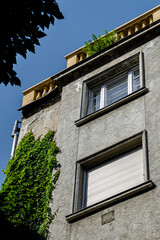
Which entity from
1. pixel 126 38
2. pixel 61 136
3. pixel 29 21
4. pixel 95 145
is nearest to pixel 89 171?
pixel 95 145

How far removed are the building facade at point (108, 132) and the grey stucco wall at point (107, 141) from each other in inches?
0.9

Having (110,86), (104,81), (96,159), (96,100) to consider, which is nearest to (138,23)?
(104,81)

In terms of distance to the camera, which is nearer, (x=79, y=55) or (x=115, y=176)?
(x=115, y=176)

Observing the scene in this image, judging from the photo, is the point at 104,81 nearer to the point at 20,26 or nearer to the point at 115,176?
the point at 115,176

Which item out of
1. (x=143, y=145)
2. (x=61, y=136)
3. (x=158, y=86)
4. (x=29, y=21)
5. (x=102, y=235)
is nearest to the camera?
(x=29, y=21)

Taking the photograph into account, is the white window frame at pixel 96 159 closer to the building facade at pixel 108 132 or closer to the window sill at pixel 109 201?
the building facade at pixel 108 132

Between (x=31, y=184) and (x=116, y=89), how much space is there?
3374 mm

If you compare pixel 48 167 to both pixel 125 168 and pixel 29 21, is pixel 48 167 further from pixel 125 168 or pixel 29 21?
pixel 29 21

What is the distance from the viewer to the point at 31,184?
46.1ft

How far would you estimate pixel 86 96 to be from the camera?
1526 cm

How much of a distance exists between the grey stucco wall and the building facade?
2cm

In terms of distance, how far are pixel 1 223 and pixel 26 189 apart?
146 cm

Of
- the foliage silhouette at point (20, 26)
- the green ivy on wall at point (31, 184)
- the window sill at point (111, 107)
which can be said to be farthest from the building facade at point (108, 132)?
the foliage silhouette at point (20, 26)

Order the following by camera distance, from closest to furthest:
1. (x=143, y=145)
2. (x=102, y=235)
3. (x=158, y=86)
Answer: (x=102, y=235)
(x=143, y=145)
(x=158, y=86)
